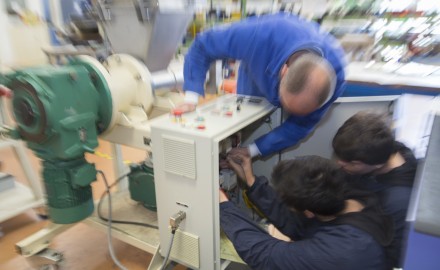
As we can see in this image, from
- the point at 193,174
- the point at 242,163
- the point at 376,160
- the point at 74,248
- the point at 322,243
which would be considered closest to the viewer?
the point at 322,243

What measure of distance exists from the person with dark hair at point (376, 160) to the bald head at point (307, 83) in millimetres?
177

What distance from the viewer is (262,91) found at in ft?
4.66

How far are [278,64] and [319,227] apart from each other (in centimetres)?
60

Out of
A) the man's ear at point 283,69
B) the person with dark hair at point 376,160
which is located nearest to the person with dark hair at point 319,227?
the person with dark hair at point 376,160

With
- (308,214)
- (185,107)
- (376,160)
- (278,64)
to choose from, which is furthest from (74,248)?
(376,160)

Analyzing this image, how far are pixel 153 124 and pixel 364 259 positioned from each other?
2.50ft

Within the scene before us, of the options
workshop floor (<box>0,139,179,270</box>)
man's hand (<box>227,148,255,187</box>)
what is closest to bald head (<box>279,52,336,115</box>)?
man's hand (<box>227,148,255,187</box>)

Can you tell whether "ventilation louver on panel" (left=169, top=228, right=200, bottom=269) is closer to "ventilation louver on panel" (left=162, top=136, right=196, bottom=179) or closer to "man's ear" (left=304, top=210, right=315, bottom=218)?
"ventilation louver on panel" (left=162, top=136, right=196, bottom=179)

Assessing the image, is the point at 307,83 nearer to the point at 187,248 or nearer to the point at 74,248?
the point at 187,248

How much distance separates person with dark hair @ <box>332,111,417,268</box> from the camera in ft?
3.75

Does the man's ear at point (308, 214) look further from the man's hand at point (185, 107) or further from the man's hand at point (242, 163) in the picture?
the man's hand at point (185, 107)

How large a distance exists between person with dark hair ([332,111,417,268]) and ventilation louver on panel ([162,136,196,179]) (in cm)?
55

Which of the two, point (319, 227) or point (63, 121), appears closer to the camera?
point (319, 227)

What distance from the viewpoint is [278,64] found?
49.4 inches
